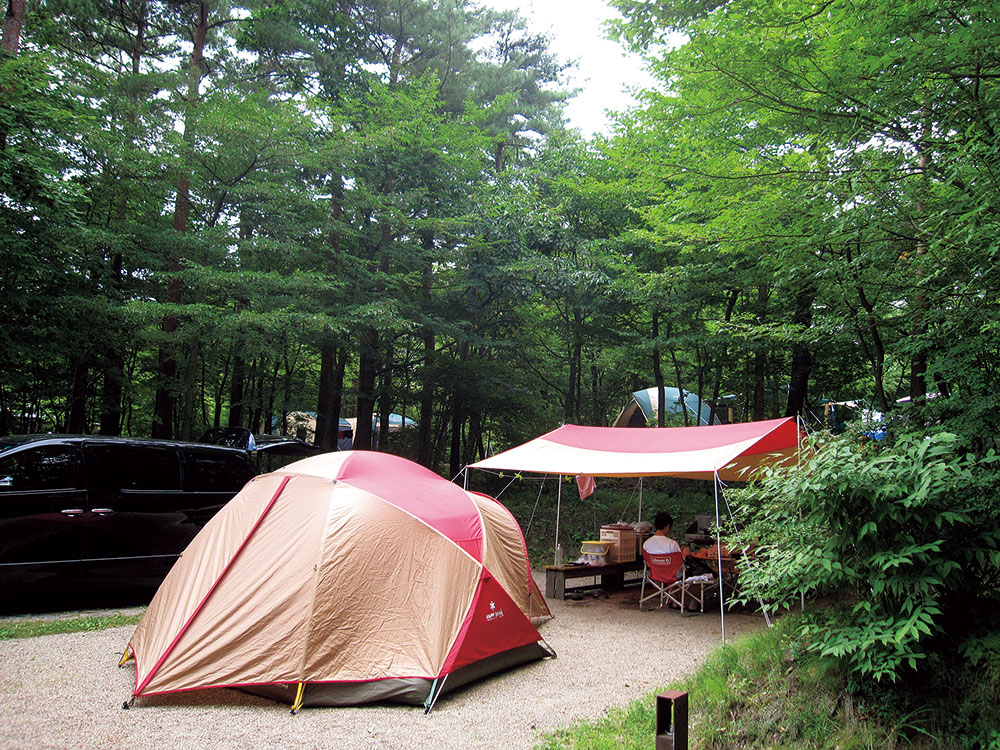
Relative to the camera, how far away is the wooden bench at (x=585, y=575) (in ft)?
25.9

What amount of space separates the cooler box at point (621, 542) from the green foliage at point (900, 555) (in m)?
5.07

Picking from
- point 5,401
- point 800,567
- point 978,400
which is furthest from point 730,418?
point 5,401

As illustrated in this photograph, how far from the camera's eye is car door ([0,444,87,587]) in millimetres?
5875

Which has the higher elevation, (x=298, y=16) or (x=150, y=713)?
(x=298, y=16)

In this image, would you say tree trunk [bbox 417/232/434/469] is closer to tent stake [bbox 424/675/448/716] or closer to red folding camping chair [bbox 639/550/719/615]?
red folding camping chair [bbox 639/550/719/615]

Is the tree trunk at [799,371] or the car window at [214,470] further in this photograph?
the tree trunk at [799,371]

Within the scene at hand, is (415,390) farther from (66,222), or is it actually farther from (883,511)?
(883,511)

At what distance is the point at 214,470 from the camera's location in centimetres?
745

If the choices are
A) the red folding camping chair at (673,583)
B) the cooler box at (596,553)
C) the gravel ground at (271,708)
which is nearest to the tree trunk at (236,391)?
the cooler box at (596,553)

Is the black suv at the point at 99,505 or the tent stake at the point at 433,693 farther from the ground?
the black suv at the point at 99,505

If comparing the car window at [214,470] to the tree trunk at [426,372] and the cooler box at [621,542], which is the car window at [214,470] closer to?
the cooler box at [621,542]

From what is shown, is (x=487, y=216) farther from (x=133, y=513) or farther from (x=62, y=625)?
(x=62, y=625)

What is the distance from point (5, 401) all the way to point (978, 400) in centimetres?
1486

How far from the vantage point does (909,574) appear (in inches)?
128
